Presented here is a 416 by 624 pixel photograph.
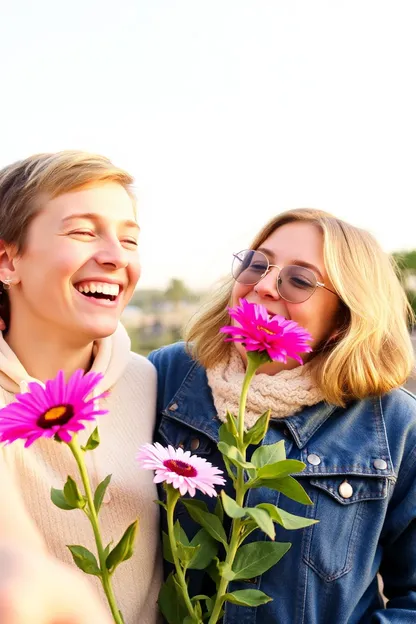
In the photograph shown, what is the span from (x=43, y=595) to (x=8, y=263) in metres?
1.17

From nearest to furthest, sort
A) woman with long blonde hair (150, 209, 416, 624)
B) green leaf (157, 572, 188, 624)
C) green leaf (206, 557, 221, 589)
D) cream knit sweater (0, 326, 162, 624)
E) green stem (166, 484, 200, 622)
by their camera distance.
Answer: green stem (166, 484, 200, 622)
green leaf (206, 557, 221, 589)
green leaf (157, 572, 188, 624)
cream knit sweater (0, 326, 162, 624)
woman with long blonde hair (150, 209, 416, 624)

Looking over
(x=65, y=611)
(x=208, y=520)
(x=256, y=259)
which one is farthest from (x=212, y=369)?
(x=65, y=611)

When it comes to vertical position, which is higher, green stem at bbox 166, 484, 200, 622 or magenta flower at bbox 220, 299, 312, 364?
magenta flower at bbox 220, 299, 312, 364

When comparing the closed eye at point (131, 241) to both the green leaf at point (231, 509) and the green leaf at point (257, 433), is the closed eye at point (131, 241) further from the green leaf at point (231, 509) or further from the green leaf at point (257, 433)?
the green leaf at point (231, 509)

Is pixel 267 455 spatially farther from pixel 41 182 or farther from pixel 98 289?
pixel 41 182

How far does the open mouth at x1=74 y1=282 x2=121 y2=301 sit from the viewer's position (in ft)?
5.81

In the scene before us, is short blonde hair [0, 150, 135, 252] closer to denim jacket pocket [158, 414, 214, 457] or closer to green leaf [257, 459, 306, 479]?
denim jacket pocket [158, 414, 214, 457]

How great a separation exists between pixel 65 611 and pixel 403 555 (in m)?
1.26

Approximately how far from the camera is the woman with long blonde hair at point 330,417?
179cm

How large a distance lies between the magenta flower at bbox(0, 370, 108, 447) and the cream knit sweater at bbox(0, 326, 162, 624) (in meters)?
0.44

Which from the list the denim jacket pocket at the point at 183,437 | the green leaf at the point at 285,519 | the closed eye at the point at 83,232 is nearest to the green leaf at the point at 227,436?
the green leaf at the point at 285,519

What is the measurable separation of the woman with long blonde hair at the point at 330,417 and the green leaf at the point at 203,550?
273mm

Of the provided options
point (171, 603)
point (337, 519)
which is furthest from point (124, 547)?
point (337, 519)

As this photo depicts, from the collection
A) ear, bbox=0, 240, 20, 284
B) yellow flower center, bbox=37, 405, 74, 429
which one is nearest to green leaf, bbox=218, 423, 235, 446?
yellow flower center, bbox=37, 405, 74, 429
